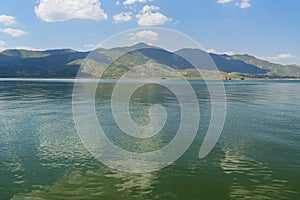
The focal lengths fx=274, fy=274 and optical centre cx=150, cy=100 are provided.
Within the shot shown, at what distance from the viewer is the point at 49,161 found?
3009cm

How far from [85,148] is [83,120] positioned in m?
20.7

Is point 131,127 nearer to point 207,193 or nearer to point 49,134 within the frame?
point 49,134

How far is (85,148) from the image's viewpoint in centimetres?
3594

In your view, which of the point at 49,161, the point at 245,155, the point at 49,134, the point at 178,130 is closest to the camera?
the point at 49,161

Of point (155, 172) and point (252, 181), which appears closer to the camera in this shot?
point (252, 181)

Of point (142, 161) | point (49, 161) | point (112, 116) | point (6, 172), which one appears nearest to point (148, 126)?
point (112, 116)

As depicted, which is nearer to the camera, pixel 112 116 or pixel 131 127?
pixel 131 127

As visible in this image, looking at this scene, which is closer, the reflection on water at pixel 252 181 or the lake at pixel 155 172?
the reflection on water at pixel 252 181

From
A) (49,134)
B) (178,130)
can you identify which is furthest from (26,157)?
(178,130)

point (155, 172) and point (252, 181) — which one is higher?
point (155, 172)

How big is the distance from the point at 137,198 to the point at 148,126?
28.8 m

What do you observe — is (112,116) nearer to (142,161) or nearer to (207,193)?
(142,161)

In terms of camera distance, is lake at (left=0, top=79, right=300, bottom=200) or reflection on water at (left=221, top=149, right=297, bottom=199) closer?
reflection on water at (left=221, top=149, right=297, bottom=199)

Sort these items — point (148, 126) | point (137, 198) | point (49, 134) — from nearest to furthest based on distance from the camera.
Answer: point (137, 198)
point (49, 134)
point (148, 126)
